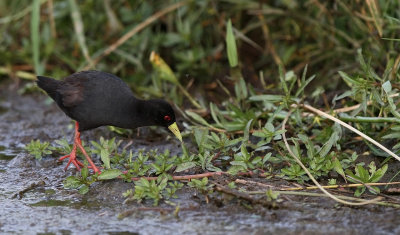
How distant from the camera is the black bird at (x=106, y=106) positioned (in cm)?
438

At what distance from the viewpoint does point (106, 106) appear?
172 inches

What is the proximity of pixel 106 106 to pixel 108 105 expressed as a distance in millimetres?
15

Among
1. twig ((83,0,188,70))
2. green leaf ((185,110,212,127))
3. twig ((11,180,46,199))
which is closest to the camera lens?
twig ((11,180,46,199))

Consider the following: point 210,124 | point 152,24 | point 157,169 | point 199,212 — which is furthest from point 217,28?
point 199,212

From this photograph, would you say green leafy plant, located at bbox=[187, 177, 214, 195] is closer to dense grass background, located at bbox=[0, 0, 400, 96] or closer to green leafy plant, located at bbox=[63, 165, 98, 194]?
green leafy plant, located at bbox=[63, 165, 98, 194]

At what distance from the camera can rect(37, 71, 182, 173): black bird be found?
14.4 feet

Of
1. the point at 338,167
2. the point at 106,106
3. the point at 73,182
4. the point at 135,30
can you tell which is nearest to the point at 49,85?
the point at 106,106

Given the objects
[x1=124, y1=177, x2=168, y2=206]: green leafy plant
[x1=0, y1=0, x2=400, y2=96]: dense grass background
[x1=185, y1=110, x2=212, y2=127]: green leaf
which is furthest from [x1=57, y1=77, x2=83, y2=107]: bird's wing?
[x1=0, y1=0, x2=400, y2=96]: dense grass background

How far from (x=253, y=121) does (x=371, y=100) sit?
2.75 ft

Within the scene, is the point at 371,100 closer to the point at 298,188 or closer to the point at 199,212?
the point at 298,188

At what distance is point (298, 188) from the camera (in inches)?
148

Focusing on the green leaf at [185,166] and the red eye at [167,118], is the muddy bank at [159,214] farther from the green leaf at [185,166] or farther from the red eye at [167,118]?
the red eye at [167,118]

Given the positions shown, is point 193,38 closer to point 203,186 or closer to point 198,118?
point 198,118

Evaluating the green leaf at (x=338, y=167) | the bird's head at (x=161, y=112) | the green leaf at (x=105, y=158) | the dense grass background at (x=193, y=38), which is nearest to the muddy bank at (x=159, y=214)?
the green leaf at (x=105, y=158)
